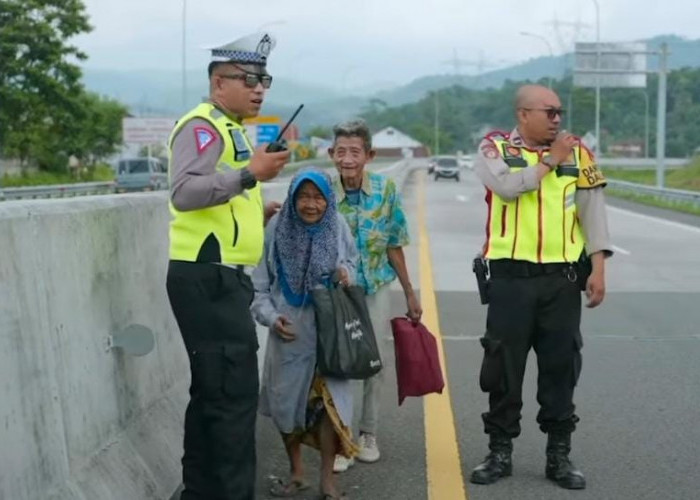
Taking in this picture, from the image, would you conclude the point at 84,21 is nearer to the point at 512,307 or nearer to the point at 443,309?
the point at 443,309

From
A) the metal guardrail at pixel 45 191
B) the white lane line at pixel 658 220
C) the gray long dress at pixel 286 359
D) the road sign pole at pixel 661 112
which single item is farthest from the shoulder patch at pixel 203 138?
the road sign pole at pixel 661 112

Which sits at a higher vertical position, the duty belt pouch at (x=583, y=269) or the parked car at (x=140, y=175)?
the duty belt pouch at (x=583, y=269)

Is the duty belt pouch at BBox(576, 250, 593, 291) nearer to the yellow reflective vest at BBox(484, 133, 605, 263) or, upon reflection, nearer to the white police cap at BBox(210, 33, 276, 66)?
the yellow reflective vest at BBox(484, 133, 605, 263)

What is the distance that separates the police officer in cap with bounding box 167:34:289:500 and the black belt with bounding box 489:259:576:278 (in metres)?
1.54

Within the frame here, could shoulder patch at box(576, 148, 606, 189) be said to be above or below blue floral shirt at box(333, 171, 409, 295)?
above

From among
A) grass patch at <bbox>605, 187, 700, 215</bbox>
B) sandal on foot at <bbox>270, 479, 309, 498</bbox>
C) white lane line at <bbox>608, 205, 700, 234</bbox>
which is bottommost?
grass patch at <bbox>605, 187, 700, 215</bbox>

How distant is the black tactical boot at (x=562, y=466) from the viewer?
599cm

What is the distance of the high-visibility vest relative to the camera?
4797mm

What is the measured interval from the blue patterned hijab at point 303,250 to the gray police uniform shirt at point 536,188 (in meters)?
0.76

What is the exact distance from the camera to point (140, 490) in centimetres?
527

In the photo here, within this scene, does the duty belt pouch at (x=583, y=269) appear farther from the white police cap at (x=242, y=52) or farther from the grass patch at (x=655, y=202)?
the grass patch at (x=655, y=202)

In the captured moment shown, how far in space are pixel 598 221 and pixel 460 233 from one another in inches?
733

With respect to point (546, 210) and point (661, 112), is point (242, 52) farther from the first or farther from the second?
point (661, 112)

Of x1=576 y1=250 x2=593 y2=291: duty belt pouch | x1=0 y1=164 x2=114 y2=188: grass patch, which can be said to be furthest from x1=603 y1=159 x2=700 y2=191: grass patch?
x1=576 y1=250 x2=593 y2=291: duty belt pouch
